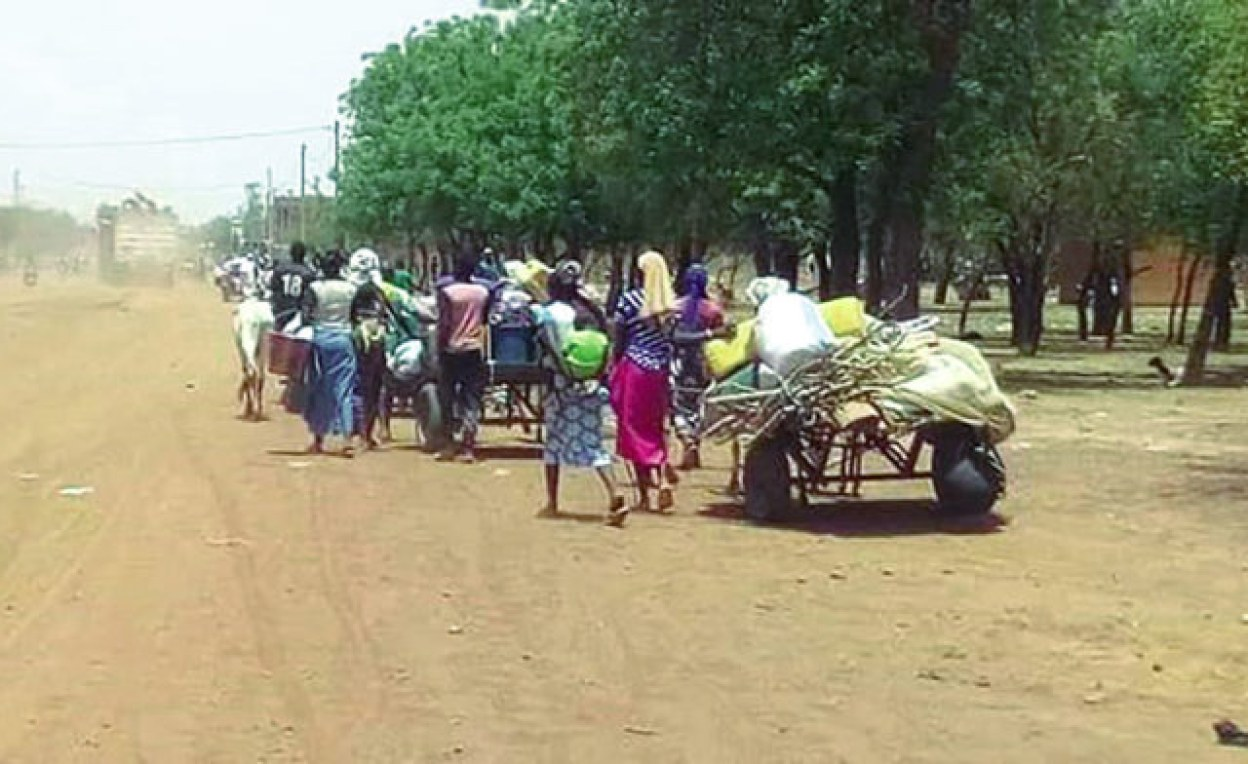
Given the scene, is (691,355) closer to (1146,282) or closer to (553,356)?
(553,356)

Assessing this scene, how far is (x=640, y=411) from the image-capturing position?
621 inches

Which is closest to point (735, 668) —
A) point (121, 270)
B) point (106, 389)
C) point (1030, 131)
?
point (106, 389)

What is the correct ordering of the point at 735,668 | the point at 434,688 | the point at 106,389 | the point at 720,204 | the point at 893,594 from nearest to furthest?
the point at 434,688
the point at 735,668
the point at 893,594
the point at 106,389
the point at 720,204

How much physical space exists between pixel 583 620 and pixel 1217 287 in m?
24.9

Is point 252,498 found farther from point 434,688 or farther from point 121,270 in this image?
point 121,270

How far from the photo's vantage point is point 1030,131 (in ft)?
126

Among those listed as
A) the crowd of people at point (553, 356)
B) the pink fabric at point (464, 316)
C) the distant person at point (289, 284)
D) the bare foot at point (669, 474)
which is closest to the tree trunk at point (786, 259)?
the distant person at point (289, 284)

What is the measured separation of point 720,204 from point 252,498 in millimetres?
21198

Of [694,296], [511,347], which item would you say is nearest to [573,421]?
[694,296]

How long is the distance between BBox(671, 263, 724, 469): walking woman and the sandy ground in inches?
19.7

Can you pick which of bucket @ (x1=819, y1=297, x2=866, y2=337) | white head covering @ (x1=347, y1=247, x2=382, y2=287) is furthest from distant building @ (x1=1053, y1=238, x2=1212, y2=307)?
bucket @ (x1=819, y1=297, x2=866, y2=337)

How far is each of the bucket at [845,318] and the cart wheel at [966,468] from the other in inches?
33.8

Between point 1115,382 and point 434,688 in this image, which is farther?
point 1115,382

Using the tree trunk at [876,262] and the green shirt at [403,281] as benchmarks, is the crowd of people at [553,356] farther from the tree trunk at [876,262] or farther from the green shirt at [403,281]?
the tree trunk at [876,262]
